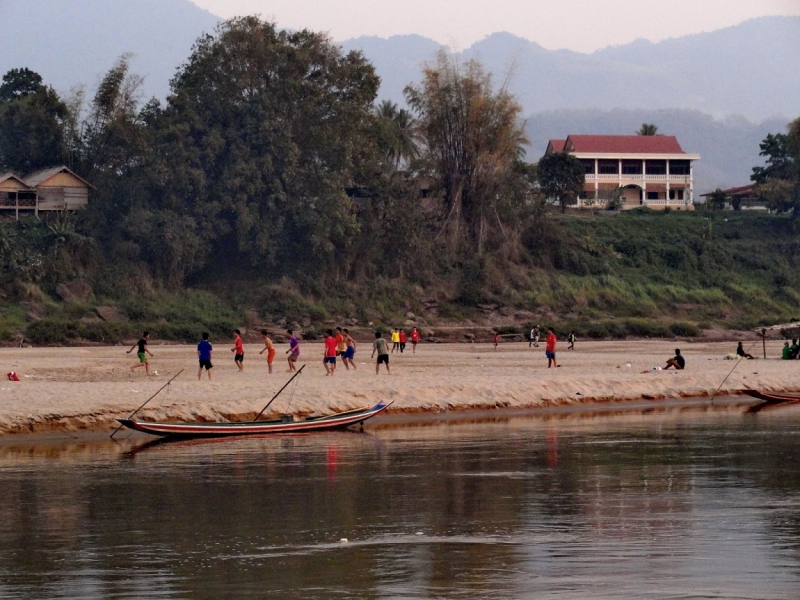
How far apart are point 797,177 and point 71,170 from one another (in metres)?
50.3

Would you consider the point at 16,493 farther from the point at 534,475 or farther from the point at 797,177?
the point at 797,177

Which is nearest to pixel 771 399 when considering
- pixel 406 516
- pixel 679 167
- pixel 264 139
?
pixel 406 516

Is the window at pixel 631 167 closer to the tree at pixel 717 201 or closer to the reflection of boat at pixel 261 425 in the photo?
the tree at pixel 717 201

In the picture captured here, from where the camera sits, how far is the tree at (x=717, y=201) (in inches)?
3543

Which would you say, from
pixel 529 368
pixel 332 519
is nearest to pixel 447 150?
pixel 529 368

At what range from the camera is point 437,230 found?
222 feet

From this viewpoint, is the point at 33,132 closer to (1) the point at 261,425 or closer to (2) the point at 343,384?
(2) the point at 343,384

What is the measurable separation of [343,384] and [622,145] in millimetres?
73096

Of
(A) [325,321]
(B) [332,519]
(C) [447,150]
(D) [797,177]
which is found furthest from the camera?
(D) [797,177]

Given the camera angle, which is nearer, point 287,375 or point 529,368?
point 287,375

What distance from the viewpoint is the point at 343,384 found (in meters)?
26.2

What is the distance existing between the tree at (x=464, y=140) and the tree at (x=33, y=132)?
20.7 m

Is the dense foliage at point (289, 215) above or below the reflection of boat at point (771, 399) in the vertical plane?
above

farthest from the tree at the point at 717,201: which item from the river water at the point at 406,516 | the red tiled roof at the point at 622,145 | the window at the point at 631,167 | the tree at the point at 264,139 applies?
the river water at the point at 406,516
